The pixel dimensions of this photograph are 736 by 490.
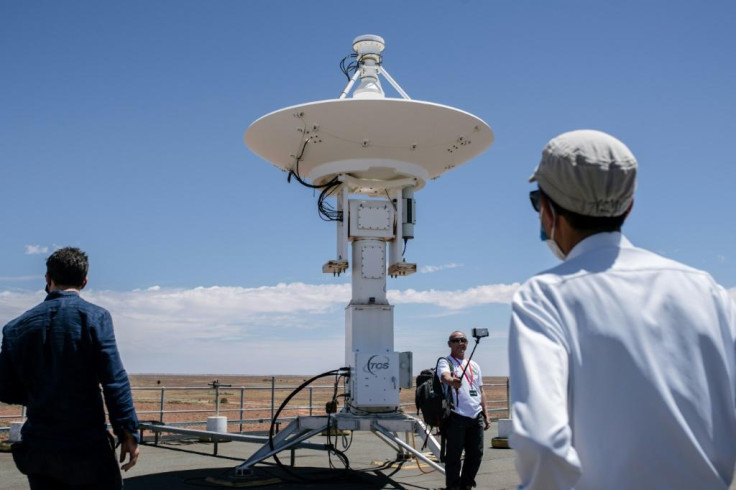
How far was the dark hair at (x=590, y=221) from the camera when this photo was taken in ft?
6.40

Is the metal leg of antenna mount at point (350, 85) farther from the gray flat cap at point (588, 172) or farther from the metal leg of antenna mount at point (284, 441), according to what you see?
the gray flat cap at point (588, 172)

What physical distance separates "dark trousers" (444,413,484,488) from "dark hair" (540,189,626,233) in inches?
298

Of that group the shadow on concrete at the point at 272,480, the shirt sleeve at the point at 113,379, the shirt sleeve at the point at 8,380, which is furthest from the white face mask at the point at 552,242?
the shadow on concrete at the point at 272,480

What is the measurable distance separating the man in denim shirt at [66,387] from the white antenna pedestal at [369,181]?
6.41m

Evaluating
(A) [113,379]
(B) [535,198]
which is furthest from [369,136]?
(B) [535,198]

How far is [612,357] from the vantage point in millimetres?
1753

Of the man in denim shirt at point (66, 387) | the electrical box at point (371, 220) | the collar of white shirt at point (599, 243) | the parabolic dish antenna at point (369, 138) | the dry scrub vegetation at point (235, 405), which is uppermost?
the parabolic dish antenna at point (369, 138)

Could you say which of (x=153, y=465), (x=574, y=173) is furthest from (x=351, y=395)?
(x=574, y=173)

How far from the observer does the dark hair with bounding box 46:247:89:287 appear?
4668 mm

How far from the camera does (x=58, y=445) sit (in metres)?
4.35

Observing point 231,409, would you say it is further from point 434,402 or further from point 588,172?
point 588,172

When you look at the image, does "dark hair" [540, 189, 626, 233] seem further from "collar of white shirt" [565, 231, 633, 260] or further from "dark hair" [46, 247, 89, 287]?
"dark hair" [46, 247, 89, 287]

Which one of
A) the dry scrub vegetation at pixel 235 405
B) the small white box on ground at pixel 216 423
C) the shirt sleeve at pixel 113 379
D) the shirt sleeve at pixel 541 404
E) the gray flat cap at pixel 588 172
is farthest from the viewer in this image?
the dry scrub vegetation at pixel 235 405

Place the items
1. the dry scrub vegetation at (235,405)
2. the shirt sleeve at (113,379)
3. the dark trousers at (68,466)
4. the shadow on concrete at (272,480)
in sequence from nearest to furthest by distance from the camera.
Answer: the dark trousers at (68,466), the shirt sleeve at (113,379), the shadow on concrete at (272,480), the dry scrub vegetation at (235,405)
